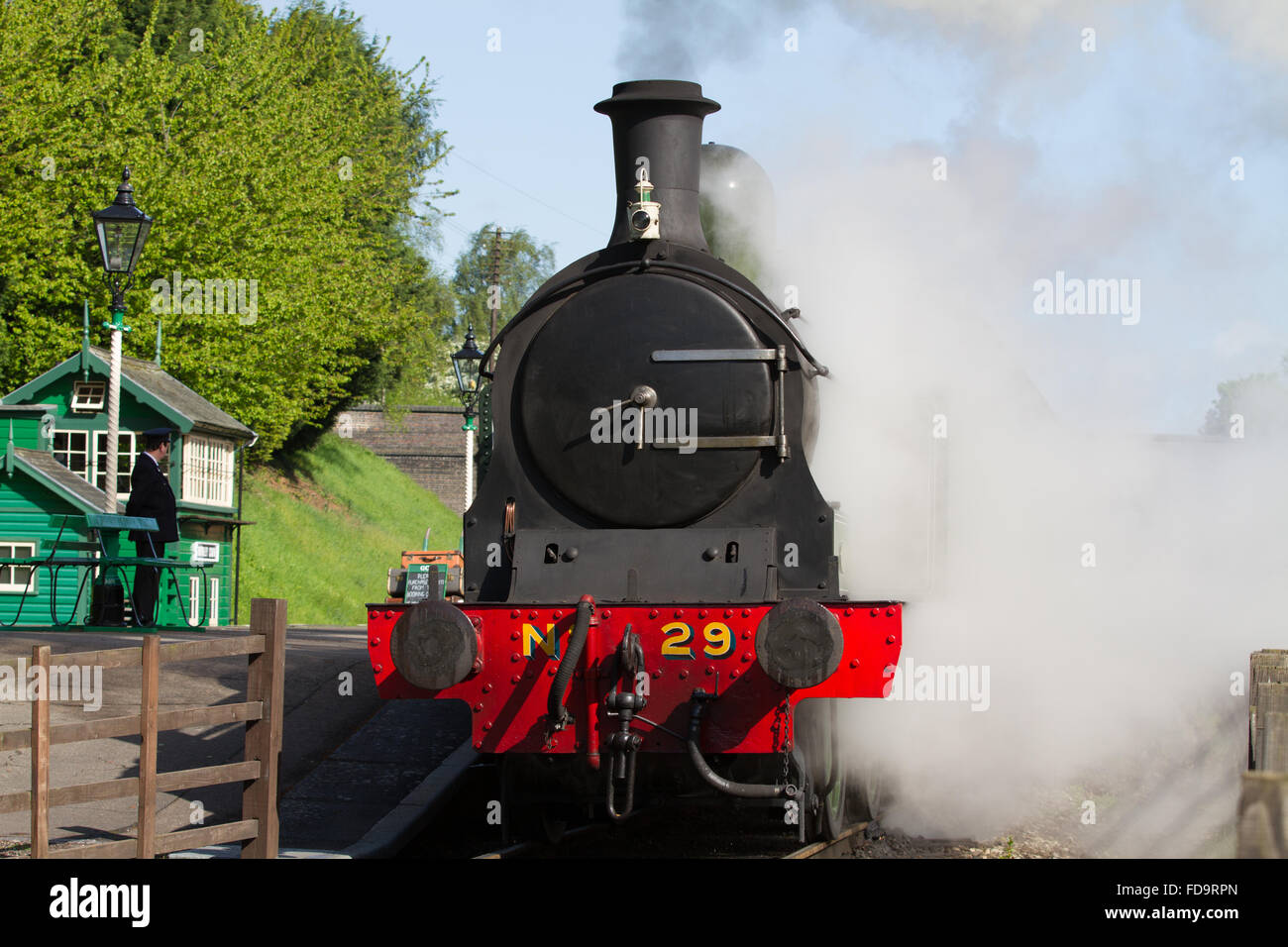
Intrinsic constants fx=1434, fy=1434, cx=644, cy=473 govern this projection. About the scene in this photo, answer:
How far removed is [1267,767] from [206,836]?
4.09 meters

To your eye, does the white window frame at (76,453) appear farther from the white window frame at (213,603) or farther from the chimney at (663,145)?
the chimney at (663,145)

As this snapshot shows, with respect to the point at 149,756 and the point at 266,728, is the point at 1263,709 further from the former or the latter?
the point at 149,756

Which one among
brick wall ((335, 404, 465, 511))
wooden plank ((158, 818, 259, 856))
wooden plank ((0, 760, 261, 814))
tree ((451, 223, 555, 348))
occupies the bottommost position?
wooden plank ((158, 818, 259, 856))

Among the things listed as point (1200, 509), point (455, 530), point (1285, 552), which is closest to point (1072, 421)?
point (1200, 509)

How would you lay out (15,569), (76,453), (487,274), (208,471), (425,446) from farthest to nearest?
(487,274)
(425,446)
(208,471)
(76,453)
(15,569)

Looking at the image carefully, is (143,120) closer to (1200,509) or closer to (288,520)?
(288,520)

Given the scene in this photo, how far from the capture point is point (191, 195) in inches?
818

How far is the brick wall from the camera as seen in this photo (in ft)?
145

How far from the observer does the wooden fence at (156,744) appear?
5.28m

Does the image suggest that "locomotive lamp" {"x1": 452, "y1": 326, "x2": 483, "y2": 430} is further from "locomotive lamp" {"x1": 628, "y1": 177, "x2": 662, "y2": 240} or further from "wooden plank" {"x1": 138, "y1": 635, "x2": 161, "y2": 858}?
"wooden plank" {"x1": 138, "y1": 635, "x2": 161, "y2": 858}

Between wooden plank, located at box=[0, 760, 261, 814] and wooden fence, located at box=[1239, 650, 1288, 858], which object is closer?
wooden fence, located at box=[1239, 650, 1288, 858]

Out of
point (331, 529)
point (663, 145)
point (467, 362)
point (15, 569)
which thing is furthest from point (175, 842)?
point (331, 529)

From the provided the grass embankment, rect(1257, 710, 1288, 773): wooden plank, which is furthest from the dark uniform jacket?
rect(1257, 710, 1288, 773): wooden plank

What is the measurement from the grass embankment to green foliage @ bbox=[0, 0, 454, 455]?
6.65 feet
